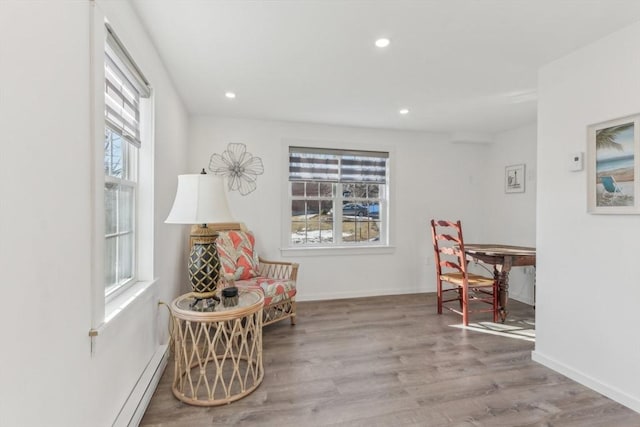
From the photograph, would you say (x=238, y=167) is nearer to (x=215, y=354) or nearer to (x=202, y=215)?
(x=202, y=215)

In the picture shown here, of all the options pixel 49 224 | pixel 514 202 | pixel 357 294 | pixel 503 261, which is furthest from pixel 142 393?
pixel 514 202

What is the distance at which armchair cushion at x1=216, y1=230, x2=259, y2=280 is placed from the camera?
3.27 m

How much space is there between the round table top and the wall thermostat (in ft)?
7.83

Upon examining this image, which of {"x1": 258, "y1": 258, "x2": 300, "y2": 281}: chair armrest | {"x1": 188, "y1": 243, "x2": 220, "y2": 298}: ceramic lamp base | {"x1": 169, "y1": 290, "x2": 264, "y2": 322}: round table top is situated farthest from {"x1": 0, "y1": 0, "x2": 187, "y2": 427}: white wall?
{"x1": 258, "y1": 258, "x2": 300, "y2": 281}: chair armrest

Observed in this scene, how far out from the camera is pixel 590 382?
217 centimetres

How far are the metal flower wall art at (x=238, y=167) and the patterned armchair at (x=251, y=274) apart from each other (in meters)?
0.57

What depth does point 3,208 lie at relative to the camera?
824 mm

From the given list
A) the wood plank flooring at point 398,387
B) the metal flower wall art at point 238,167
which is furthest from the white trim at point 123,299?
the metal flower wall art at point 238,167

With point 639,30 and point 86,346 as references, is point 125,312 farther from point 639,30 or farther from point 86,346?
point 639,30

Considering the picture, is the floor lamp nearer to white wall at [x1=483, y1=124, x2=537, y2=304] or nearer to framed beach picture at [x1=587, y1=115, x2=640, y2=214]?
framed beach picture at [x1=587, y1=115, x2=640, y2=214]

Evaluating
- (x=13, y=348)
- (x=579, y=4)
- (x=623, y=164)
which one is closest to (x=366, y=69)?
(x=579, y=4)

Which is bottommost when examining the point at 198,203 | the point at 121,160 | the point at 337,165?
the point at 198,203

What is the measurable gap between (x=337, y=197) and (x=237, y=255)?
1643 mm

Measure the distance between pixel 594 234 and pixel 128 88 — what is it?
312 centimetres
